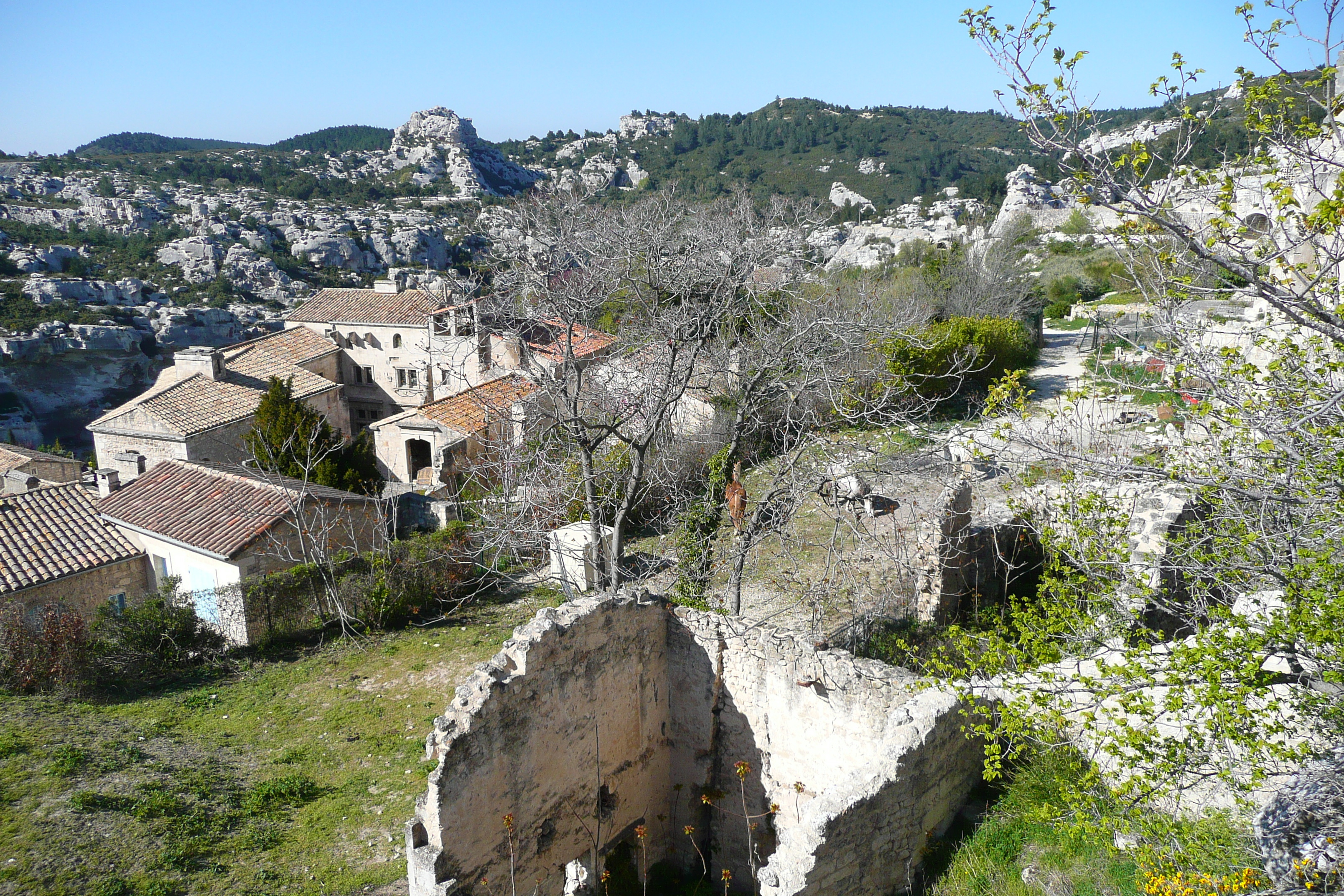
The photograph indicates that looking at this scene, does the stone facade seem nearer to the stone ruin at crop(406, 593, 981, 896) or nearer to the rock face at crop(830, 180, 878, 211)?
the stone ruin at crop(406, 593, 981, 896)

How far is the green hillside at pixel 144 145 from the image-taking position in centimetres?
10031

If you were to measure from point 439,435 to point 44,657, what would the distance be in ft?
33.8

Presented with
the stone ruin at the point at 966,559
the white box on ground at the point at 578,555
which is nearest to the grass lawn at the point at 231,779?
the white box on ground at the point at 578,555

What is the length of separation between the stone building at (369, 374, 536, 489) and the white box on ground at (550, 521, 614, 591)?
15.8 feet

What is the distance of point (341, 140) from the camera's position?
114688mm

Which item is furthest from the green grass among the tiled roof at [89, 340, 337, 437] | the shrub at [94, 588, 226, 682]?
the tiled roof at [89, 340, 337, 437]

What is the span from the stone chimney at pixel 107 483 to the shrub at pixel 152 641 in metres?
6.25

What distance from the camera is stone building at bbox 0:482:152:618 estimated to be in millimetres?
13867

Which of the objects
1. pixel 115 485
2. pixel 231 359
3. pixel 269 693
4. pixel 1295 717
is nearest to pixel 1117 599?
pixel 1295 717

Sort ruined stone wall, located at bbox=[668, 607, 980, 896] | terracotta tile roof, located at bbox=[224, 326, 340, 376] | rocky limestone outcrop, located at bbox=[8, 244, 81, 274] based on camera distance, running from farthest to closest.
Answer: rocky limestone outcrop, located at bbox=[8, 244, 81, 274], terracotta tile roof, located at bbox=[224, 326, 340, 376], ruined stone wall, located at bbox=[668, 607, 980, 896]

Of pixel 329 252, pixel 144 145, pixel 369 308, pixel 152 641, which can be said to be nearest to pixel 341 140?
pixel 144 145

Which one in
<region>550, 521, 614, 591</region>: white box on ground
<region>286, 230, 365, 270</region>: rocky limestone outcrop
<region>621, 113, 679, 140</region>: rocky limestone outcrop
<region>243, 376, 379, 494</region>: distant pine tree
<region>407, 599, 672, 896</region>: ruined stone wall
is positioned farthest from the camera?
<region>621, 113, 679, 140</region>: rocky limestone outcrop

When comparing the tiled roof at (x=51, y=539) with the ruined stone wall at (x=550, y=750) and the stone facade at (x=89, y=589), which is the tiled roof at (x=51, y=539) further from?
the ruined stone wall at (x=550, y=750)

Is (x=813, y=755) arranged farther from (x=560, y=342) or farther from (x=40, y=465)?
(x=40, y=465)
